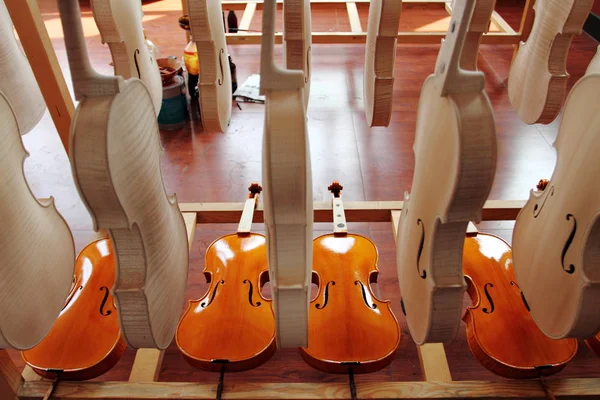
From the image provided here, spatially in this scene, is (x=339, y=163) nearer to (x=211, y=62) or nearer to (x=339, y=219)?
(x=339, y=219)

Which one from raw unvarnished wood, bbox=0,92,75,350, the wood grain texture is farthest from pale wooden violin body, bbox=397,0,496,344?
the wood grain texture

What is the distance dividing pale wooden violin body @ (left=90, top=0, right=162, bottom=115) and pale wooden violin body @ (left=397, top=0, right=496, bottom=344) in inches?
27.3

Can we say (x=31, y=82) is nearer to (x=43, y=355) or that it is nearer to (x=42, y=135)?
(x=43, y=355)

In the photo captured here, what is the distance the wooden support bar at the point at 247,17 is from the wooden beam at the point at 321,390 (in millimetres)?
2292

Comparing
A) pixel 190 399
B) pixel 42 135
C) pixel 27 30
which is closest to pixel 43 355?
pixel 190 399

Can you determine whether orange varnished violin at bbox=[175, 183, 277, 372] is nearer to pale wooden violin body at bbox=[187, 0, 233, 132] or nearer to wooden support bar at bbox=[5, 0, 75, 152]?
pale wooden violin body at bbox=[187, 0, 233, 132]

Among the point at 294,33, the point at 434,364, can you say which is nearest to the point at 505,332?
the point at 434,364

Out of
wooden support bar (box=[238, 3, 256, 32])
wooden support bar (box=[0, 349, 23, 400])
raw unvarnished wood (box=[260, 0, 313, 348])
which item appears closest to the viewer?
raw unvarnished wood (box=[260, 0, 313, 348])

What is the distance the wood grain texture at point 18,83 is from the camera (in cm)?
122

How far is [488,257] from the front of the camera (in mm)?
1357

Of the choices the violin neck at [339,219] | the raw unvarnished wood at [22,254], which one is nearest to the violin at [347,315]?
the violin neck at [339,219]

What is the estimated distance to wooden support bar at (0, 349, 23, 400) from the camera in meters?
1.05

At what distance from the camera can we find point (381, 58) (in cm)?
127

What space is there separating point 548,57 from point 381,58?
1.45 ft
